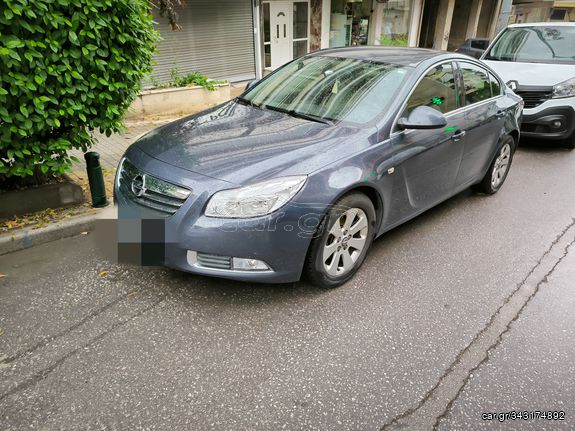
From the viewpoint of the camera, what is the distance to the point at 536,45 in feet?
24.8

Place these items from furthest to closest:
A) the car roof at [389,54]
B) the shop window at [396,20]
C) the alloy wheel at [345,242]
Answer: the shop window at [396,20]
the car roof at [389,54]
the alloy wheel at [345,242]

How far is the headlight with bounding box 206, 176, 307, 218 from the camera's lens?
2752 millimetres

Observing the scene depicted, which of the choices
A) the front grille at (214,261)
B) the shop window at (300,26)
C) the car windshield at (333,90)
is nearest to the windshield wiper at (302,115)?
the car windshield at (333,90)

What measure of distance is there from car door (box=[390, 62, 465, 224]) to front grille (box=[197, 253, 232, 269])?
149cm

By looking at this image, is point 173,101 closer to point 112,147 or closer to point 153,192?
point 112,147

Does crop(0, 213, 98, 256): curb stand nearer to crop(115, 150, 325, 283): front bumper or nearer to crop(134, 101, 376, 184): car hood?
crop(134, 101, 376, 184): car hood

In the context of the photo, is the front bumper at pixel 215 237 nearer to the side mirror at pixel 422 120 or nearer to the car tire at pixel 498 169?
the side mirror at pixel 422 120

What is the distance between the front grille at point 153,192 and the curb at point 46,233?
1.10 metres

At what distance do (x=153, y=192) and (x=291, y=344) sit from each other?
135 centimetres

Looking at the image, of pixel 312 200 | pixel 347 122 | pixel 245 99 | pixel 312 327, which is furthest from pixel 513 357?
pixel 245 99

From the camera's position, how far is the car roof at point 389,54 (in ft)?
12.8

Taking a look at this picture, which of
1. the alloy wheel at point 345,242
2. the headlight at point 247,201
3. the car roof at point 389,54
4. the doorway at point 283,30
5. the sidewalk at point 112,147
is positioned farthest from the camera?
the doorway at point 283,30

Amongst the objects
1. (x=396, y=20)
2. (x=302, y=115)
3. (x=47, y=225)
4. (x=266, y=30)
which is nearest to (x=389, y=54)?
(x=302, y=115)

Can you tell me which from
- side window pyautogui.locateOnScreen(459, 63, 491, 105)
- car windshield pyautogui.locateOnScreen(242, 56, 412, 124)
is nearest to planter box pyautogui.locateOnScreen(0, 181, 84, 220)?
car windshield pyautogui.locateOnScreen(242, 56, 412, 124)
